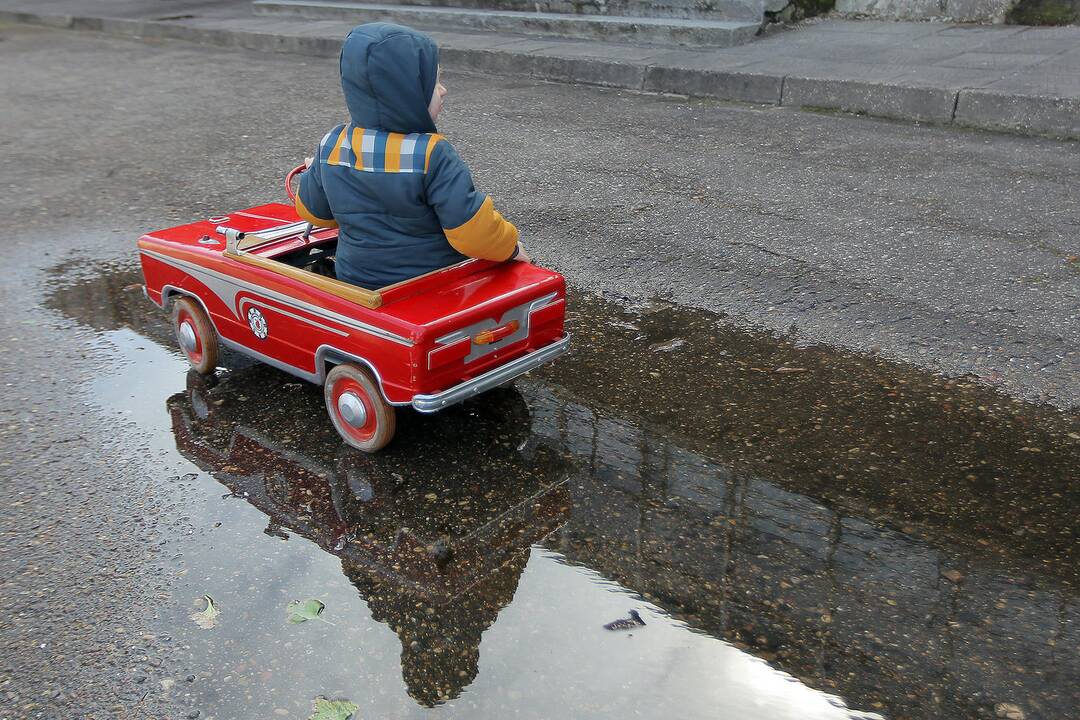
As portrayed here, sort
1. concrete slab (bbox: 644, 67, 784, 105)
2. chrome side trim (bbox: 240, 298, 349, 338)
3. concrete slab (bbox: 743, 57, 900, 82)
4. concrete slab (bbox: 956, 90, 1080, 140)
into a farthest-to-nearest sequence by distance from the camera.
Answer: concrete slab (bbox: 644, 67, 784, 105) → concrete slab (bbox: 743, 57, 900, 82) → concrete slab (bbox: 956, 90, 1080, 140) → chrome side trim (bbox: 240, 298, 349, 338)

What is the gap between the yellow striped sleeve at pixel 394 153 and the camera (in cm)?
337

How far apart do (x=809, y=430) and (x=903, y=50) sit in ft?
20.0

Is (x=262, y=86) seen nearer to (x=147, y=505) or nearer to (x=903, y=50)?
(x=903, y=50)

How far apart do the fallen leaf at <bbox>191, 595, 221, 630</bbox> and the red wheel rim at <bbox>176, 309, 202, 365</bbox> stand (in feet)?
4.99

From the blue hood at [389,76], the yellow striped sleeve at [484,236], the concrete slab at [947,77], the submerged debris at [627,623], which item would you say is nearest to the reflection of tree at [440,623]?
the submerged debris at [627,623]

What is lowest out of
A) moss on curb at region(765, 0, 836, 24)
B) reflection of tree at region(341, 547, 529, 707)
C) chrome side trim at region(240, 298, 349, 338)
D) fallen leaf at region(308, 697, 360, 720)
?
fallen leaf at region(308, 697, 360, 720)

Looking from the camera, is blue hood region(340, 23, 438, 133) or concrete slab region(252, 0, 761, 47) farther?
concrete slab region(252, 0, 761, 47)

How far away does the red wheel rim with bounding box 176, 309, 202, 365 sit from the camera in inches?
161

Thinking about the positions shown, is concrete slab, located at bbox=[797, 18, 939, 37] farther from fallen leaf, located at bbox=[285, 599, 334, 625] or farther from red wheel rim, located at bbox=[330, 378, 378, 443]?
fallen leaf, located at bbox=[285, 599, 334, 625]

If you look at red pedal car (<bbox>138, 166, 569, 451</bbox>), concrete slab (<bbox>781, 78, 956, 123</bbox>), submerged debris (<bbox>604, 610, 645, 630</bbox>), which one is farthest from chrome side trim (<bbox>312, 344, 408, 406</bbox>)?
concrete slab (<bbox>781, 78, 956, 123</bbox>)

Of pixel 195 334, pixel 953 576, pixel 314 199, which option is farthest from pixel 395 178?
pixel 953 576

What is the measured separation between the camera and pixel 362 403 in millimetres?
3475

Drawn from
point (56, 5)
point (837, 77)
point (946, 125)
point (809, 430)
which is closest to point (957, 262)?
point (809, 430)

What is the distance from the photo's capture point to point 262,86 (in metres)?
9.63
